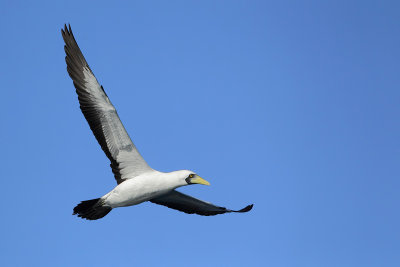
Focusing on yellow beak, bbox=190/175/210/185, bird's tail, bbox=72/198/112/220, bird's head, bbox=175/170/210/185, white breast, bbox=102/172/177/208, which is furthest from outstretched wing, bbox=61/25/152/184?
yellow beak, bbox=190/175/210/185

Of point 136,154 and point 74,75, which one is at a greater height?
point 74,75

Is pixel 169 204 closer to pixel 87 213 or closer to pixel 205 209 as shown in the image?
pixel 205 209

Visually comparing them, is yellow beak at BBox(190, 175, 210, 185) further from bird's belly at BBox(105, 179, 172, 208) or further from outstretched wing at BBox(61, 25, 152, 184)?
outstretched wing at BBox(61, 25, 152, 184)

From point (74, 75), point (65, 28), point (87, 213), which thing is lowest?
point (87, 213)

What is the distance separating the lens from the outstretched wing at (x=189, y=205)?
19500 millimetres

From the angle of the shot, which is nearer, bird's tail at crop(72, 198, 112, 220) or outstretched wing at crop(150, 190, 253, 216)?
bird's tail at crop(72, 198, 112, 220)

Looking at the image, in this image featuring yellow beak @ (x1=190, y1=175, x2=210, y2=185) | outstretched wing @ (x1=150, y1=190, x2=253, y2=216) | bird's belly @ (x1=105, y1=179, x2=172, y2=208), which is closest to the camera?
bird's belly @ (x1=105, y1=179, x2=172, y2=208)

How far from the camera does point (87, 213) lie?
57.7ft

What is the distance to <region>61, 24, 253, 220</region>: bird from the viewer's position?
17359 mm

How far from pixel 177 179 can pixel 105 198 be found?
2.29 metres

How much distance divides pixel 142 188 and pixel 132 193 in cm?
33

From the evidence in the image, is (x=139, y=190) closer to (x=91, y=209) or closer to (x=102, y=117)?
(x=91, y=209)

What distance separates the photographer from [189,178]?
1748 centimetres

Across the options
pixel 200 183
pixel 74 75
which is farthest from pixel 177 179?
pixel 74 75
